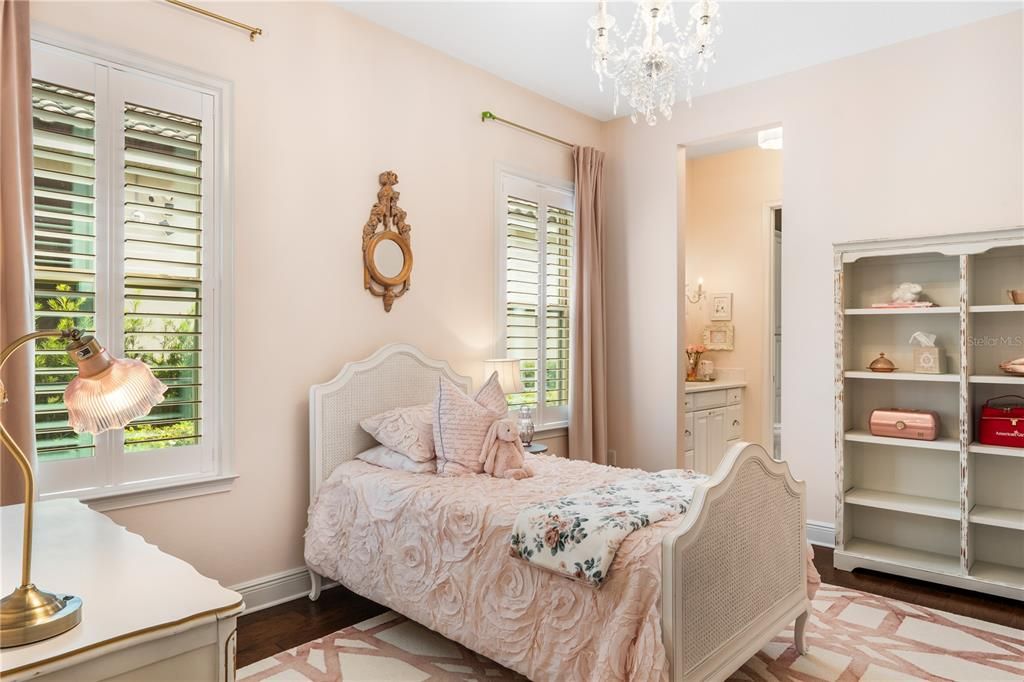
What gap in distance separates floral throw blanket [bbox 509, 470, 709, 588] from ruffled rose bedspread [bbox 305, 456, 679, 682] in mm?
47

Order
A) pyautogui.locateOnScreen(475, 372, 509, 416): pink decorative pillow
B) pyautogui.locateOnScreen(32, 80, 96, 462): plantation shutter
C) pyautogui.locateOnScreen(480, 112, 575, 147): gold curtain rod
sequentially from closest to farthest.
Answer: pyautogui.locateOnScreen(32, 80, 96, 462): plantation shutter → pyautogui.locateOnScreen(475, 372, 509, 416): pink decorative pillow → pyautogui.locateOnScreen(480, 112, 575, 147): gold curtain rod

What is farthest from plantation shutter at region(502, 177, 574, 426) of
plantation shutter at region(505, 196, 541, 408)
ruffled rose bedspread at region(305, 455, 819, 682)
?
ruffled rose bedspread at region(305, 455, 819, 682)

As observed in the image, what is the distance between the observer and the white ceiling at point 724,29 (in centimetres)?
329

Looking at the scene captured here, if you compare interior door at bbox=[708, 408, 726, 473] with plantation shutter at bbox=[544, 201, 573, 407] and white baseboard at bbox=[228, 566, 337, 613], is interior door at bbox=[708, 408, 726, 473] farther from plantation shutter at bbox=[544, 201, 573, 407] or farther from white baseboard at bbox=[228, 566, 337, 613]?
white baseboard at bbox=[228, 566, 337, 613]

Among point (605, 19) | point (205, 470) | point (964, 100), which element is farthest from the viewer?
point (964, 100)

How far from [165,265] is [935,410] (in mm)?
3935

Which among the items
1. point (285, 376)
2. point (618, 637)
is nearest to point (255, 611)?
point (285, 376)

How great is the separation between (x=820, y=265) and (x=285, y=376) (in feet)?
10.4

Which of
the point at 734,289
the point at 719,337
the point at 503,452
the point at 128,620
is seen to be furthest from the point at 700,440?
the point at 128,620

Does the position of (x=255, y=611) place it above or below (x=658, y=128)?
below

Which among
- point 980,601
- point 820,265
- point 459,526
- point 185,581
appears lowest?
point 980,601

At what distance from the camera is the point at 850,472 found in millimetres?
3758

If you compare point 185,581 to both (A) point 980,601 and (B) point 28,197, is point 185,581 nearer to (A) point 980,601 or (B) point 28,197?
(B) point 28,197

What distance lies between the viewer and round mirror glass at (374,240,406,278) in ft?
11.3
